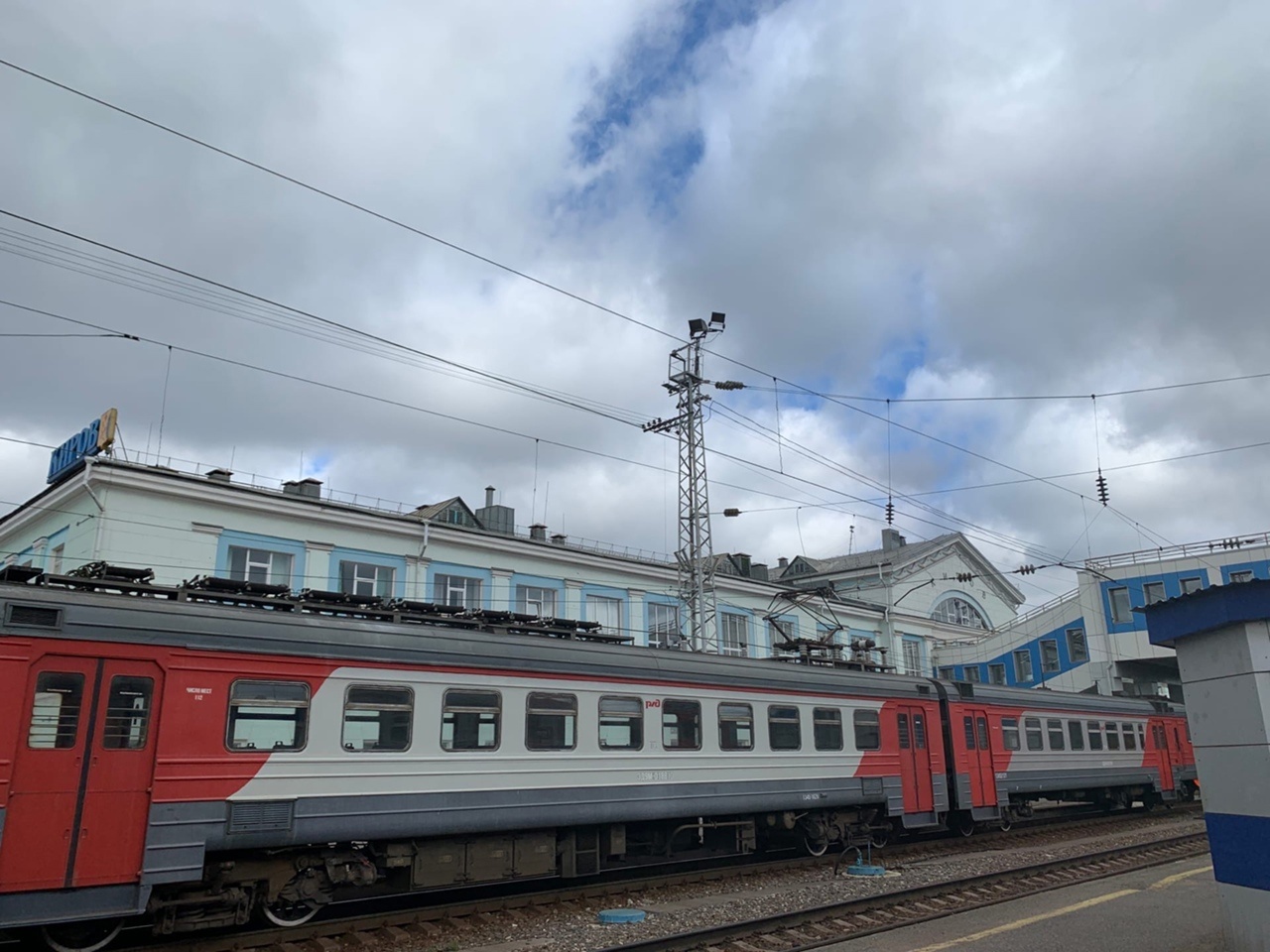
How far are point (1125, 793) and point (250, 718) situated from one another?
24.7 m

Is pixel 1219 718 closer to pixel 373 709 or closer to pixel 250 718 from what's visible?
pixel 373 709

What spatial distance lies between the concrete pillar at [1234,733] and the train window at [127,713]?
9.98m

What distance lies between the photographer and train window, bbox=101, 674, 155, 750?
950 cm

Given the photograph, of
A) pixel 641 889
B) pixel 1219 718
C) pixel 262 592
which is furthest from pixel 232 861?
pixel 1219 718

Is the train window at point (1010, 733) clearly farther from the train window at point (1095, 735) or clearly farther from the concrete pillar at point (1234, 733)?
the concrete pillar at point (1234, 733)

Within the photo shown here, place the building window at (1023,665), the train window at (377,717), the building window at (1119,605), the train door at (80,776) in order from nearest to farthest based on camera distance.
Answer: the train door at (80,776) → the train window at (377,717) → the building window at (1119,605) → the building window at (1023,665)

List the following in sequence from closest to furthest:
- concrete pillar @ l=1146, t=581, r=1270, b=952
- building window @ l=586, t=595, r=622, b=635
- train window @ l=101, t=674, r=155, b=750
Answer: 1. concrete pillar @ l=1146, t=581, r=1270, b=952
2. train window @ l=101, t=674, r=155, b=750
3. building window @ l=586, t=595, r=622, b=635

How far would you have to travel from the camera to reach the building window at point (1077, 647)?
1716 inches

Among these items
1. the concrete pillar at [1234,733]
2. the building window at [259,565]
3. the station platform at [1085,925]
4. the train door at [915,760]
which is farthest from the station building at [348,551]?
the concrete pillar at [1234,733]

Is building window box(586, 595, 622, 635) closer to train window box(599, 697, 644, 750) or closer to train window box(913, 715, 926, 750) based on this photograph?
train window box(913, 715, 926, 750)

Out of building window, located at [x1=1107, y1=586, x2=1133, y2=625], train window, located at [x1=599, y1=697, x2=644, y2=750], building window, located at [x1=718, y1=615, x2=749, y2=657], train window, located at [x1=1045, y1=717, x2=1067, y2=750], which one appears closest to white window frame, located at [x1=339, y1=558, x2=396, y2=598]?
train window, located at [x1=599, y1=697, x2=644, y2=750]

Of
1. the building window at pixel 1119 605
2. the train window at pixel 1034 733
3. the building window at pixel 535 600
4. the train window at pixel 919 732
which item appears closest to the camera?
the train window at pixel 919 732

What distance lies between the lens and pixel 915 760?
18625 mm

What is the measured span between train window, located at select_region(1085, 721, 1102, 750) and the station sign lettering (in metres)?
25.1
